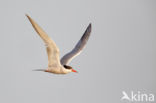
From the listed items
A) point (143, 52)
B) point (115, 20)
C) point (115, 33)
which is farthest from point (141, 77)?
point (115, 20)

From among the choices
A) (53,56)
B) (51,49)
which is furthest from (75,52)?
(51,49)

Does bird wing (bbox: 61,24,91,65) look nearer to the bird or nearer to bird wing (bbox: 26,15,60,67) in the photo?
the bird

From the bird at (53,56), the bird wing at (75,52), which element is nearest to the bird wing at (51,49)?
the bird at (53,56)

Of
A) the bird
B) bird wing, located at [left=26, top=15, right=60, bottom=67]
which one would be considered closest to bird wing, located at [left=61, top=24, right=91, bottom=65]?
the bird

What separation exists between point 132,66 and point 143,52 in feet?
59.2

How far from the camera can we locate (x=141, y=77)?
67.1 metres

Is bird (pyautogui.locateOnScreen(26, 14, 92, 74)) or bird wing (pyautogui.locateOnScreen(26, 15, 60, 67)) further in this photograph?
bird wing (pyautogui.locateOnScreen(26, 15, 60, 67))

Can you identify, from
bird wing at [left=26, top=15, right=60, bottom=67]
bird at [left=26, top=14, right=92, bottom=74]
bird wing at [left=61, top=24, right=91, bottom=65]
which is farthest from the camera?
bird wing at [left=61, top=24, right=91, bottom=65]

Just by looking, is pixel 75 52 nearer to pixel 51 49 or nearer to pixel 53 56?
pixel 53 56

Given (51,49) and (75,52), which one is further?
(75,52)

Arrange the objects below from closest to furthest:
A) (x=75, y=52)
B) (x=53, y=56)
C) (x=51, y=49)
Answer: (x=51, y=49) < (x=53, y=56) < (x=75, y=52)

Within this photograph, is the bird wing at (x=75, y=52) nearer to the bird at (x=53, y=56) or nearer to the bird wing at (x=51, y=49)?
the bird at (x=53, y=56)

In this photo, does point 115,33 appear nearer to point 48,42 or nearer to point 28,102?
point 28,102

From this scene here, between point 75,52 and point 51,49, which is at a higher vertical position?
point 51,49
